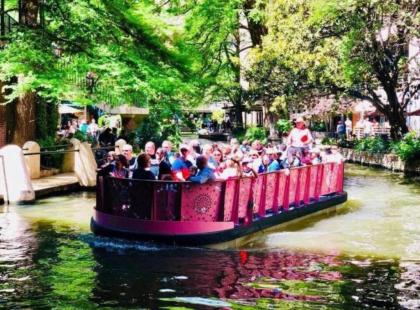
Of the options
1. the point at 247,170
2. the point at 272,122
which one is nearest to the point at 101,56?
the point at 247,170

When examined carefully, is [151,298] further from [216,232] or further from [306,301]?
[216,232]

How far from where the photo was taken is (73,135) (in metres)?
29.7

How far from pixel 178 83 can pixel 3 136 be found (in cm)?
889

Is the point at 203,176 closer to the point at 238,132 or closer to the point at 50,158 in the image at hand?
the point at 50,158

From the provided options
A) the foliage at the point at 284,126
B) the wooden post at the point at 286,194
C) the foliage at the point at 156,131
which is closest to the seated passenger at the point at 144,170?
the wooden post at the point at 286,194

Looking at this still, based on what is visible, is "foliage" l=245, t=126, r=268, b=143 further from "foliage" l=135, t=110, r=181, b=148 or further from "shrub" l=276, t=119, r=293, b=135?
"foliage" l=135, t=110, r=181, b=148

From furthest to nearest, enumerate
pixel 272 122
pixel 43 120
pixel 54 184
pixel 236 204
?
pixel 272 122, pixel 43 120, pixel 54 184, pixel 236 204

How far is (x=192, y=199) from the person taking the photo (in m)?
12.8

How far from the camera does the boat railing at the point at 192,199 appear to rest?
12.8 metres

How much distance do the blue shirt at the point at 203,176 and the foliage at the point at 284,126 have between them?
111 ft

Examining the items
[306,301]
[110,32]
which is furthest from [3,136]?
[306,301]

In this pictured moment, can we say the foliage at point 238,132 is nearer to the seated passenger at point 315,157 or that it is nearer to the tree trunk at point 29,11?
the tree trunk at point 29,11

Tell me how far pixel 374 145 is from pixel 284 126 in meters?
12.3

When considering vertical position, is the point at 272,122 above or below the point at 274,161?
above
